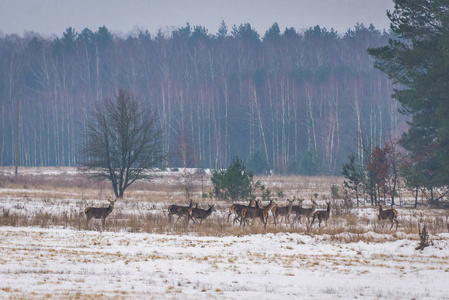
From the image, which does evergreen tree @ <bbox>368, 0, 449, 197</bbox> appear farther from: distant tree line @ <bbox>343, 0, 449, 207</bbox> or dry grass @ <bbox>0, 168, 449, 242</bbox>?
dry grass @ <bbox>0, 168, 449, 242</bbox>

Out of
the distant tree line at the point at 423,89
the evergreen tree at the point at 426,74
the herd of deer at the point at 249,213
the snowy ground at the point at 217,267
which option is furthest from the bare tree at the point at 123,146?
the snowy ground at the point at 217,267

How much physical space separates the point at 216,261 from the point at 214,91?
74369 millimetres

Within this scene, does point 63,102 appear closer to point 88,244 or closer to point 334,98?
point 334,98

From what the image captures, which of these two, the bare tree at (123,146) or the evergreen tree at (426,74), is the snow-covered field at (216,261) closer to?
the evergreen tree at (426,74)

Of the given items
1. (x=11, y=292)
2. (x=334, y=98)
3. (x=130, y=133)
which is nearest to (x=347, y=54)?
(x=334, y=98)

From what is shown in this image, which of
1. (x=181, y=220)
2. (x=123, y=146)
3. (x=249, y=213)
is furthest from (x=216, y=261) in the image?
(x=123, y=146)

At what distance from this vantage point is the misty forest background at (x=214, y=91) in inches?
3049

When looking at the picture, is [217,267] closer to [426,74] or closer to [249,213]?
[249,213]

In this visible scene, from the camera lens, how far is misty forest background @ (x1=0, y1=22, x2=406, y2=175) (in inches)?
3049

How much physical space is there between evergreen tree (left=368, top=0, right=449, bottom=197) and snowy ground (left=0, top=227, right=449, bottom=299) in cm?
1102

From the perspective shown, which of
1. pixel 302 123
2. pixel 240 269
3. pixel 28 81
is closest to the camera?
pixel 240 269

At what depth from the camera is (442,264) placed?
12.6 metres

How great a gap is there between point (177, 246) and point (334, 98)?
67.3 meters

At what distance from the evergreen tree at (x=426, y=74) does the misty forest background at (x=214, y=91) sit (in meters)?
32.1
